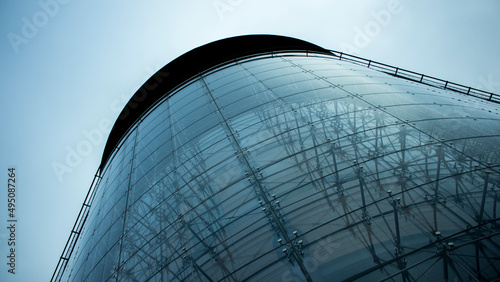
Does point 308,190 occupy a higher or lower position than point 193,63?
lower

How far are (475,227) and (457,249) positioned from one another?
0.57 meters

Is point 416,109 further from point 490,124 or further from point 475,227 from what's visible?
point 475,227

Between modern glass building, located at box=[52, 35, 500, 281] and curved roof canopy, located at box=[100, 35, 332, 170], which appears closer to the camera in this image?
modern glass building, located at box=[52, 35, 500, 281]

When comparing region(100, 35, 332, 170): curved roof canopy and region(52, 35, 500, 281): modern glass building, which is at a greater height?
A: region(100, 35, 332, 170): curved roof canopy

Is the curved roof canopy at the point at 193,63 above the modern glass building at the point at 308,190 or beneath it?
above

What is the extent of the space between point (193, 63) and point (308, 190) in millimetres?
12611

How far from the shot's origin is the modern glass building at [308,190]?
4.76 metres

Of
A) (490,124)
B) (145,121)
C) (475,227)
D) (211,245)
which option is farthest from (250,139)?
(145,121)

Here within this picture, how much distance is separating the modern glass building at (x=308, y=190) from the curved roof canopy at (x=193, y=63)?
4.36 m

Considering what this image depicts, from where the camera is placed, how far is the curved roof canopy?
55.3ft

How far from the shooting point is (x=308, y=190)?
6.25m

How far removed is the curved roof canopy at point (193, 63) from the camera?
16.9m

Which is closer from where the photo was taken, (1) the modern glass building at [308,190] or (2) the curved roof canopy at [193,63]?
(1) the modern glass building at [308,190]

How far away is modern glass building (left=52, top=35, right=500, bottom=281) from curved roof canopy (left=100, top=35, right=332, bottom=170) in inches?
172
